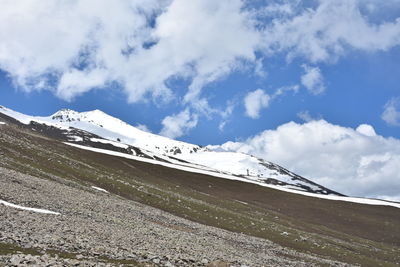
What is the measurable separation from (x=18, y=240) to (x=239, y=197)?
9615cm

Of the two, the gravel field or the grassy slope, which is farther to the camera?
the grassy slope

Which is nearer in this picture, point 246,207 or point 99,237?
point 99,237

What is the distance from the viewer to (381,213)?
416 feet

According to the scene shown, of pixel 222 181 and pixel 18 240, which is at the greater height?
pixel 222 181

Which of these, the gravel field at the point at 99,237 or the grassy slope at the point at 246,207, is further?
the grassy slope at the point at 246,207

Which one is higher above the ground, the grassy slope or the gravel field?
the grassy slope

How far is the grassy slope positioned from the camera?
220 feet

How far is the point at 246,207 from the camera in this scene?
9800 centimetres

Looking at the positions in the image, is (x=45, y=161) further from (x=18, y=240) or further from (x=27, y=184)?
(x=18, y=240)

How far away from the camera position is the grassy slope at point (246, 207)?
67.0 metres

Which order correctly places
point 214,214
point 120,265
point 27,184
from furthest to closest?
1. point 214,214
2. point 27,184
3. point 120,265

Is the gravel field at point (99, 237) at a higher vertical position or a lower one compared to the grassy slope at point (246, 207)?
lower

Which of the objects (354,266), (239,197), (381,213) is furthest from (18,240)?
(381,213)

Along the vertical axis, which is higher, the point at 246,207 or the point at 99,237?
the point at 246,207
